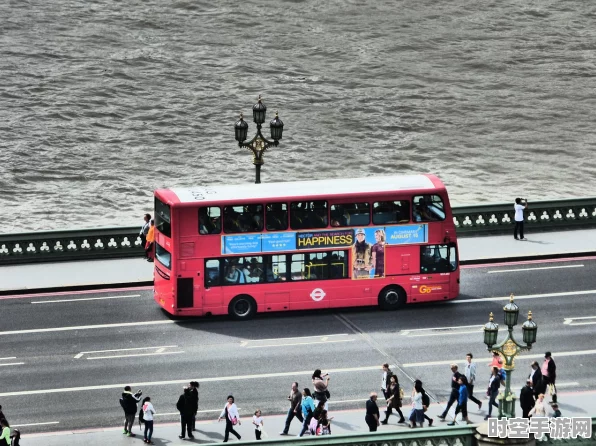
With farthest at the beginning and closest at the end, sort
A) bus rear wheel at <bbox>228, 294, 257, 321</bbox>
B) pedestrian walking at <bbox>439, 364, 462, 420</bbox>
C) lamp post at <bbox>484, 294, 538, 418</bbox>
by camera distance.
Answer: bus rear wheel at <bbox>228, 294, 257, 321</bbox> → pedestrian walking at <bbox>439, 364, 462, 420</bbox> → lamp post at <bbox>484, 294, 538, 418</bbox>

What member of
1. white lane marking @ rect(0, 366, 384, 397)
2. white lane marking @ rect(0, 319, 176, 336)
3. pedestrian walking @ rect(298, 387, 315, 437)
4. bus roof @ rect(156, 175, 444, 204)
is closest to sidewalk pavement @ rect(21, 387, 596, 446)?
pedestrian walking @ rect(298, 387, 315, 437)

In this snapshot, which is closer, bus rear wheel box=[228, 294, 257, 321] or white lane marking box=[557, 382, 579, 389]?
white lane marking box=[557, 382, 579, 389]

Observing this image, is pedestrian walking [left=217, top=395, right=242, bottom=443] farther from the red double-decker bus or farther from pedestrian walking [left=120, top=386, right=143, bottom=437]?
the red double-decker bus

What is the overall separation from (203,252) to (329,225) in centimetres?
391

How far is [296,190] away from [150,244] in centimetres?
771

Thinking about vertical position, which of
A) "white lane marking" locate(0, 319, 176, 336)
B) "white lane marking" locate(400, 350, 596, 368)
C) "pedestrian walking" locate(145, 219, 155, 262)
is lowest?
"white lane marking" locate(400, 350, 596, 368)

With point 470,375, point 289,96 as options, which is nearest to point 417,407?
point 470,375

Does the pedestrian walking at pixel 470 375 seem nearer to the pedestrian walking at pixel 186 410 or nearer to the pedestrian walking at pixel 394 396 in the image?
the pedestrian walking at pixel 394 396

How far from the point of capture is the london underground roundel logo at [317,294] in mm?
44625

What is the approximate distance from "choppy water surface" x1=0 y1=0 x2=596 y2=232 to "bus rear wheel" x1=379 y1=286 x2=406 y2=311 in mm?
29348

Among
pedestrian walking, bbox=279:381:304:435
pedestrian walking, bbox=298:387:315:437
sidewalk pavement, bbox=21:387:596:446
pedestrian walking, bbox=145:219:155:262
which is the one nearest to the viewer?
pedestrian walking, bbox=298:387:315:437

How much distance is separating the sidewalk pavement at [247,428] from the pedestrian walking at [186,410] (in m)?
0.25

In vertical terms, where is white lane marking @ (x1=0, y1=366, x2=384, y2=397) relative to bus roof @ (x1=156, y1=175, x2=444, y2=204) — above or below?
below

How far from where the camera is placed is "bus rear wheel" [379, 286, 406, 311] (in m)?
45.3
